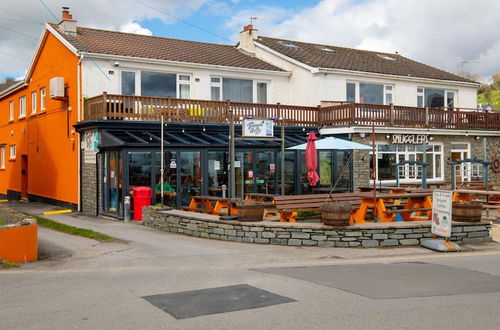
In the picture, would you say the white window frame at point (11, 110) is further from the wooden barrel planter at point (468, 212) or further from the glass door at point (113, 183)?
the wooden barrel planter at point (468, 212)

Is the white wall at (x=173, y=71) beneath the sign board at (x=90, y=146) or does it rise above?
above

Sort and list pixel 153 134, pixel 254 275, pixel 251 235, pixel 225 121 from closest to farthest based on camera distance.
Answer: pixel 254 275, pixel 251 235, pixel 153 134, pixel 225 121

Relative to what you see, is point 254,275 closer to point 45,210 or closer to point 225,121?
point 225,121

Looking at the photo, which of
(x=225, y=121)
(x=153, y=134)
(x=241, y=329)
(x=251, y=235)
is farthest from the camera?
(x=225, y=121)

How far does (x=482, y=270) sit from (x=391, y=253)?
2.41m

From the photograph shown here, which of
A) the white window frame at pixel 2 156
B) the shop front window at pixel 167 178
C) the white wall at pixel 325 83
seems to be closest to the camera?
the shop front window at pixel 167 178

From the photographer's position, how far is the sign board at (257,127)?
1516cm

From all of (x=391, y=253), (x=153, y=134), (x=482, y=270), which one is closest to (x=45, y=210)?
(x=153, y=134)

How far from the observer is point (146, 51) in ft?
79.4

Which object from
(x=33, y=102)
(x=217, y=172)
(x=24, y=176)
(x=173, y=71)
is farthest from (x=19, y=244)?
(x=24, y=176)

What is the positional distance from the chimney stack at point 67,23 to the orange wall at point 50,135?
0.81 m

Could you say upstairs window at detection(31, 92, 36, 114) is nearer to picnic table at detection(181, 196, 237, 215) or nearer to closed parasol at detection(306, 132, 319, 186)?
picnic table at detection(181, 196, 237, 215)

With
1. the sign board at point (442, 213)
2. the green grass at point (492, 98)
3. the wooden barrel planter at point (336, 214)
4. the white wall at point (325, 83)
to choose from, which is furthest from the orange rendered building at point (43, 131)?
the green grass at point (492, 98)

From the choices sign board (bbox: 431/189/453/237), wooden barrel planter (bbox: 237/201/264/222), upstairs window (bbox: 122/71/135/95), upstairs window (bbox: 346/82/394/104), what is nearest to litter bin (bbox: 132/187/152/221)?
wooden barrel planter (bbox: 237/201/264/222)
